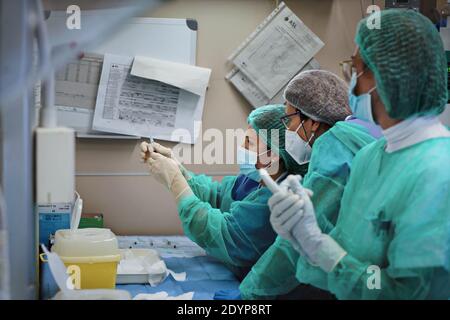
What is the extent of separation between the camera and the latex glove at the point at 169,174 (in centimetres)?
195

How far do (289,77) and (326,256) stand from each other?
135 cm

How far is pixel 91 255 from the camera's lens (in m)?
1.46

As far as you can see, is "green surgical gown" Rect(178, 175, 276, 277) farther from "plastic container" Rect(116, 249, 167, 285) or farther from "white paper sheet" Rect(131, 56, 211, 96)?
"white paper sheet" Rect(131, 56, 211, 96)

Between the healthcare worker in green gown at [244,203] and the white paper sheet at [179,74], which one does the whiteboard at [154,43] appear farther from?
the healthcare worker in green gown at [244,203]

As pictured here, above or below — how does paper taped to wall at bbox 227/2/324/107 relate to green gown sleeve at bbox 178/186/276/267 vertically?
above

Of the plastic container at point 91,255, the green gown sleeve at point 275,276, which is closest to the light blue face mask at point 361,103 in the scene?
the green gown sleeve at point 275,276

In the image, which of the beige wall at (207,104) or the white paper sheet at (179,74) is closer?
the beige wall at (207,104)

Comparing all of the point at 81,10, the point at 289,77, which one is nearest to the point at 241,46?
the point at 289,77

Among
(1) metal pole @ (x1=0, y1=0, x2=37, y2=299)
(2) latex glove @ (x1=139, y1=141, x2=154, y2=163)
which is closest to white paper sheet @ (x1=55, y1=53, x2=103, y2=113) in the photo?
(1) metal pole @ (x1=0, y1=0, x2=37, y2=299)

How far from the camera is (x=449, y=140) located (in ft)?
3.89

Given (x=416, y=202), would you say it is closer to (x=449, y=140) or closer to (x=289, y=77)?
(x=449, y=140)

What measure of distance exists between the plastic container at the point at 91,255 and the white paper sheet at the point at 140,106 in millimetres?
348

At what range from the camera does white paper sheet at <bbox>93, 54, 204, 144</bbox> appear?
6.25 ft

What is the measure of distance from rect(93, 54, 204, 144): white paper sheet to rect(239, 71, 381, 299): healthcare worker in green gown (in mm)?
571
